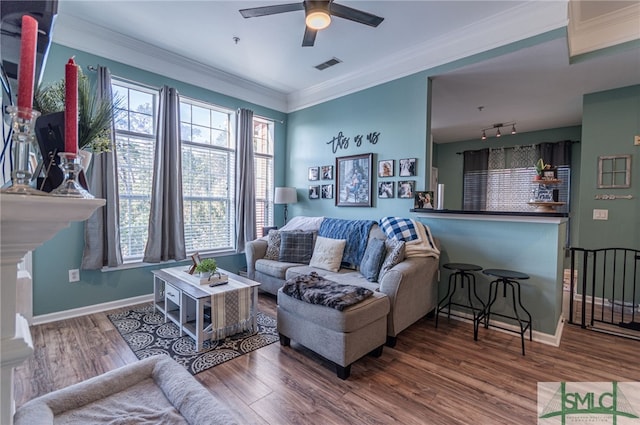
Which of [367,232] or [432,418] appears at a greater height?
[367,232]

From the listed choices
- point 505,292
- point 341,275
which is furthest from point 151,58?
point 505,292

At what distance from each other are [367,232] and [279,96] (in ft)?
9.66

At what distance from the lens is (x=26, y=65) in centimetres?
58

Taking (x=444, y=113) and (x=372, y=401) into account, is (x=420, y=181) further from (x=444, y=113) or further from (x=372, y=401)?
(x=372, y=401)

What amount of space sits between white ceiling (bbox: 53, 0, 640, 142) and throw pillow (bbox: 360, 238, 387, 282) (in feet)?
6.95

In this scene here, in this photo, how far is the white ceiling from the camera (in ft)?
8.89

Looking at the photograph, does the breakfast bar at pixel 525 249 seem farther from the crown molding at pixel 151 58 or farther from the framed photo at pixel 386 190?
the crown molding at pixel 151 58

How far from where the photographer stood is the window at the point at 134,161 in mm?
3369

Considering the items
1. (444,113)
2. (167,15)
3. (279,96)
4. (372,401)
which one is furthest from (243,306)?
(444,113)

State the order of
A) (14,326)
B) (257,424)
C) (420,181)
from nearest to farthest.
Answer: (14,326) → (257,424) → (420,181)

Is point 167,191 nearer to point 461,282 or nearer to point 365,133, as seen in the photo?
point 365,133

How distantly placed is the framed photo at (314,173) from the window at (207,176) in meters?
1.20

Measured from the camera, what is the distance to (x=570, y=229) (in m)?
5.21

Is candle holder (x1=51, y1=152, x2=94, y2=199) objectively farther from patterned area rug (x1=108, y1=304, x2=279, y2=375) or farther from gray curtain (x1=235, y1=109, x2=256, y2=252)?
gray curtain (x1=235, y1=109, x2=256, y2=252)
